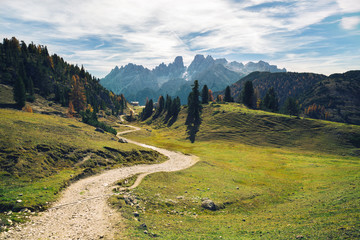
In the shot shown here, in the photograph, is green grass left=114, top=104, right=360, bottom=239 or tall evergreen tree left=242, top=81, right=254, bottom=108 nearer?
green grass left=114, top=104, right=360, bottom=239

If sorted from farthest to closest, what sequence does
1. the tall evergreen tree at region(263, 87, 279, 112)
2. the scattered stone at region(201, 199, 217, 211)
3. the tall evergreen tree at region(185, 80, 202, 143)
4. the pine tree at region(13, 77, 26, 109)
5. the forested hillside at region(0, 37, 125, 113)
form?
the tall evergreen tree at region(263, 87, 279, 112) → the forested hillside at region(0, 37, 125, 113) → the tall evergreen tree at region(185, 80, 202, 143) → the pine tree at region(13, 77, 26, 109) → the scattered stone at region(201, 199, 217, 211)

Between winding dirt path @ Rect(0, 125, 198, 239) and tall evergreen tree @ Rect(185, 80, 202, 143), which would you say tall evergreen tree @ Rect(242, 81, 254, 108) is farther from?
winding dirt path @ Rect(0, 125, 198, 239)

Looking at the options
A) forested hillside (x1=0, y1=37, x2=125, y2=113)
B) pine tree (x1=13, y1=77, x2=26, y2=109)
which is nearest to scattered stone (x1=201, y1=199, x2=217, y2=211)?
pine tree (x1=13, y1=77, x2=26, y2=109)

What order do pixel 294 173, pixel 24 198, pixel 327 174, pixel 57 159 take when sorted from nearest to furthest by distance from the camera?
1. pixel 24 198
2. pixel 57 159
3. pixel 327 174
4. pixel 294 173

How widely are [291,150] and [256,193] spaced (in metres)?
57.8

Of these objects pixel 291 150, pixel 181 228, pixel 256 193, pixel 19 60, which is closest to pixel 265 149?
pixel 291 150

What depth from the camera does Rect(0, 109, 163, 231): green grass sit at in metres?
22.0

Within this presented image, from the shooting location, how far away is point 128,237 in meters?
15.0

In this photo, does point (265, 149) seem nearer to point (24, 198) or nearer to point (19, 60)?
point (24, 198)

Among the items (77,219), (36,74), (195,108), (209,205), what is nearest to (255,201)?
(209,205)

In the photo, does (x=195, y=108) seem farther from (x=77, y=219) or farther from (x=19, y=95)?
(x=77, y=219)

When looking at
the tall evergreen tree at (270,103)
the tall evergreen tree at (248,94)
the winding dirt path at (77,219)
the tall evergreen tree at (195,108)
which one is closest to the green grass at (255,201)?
the winding dirt path at (77,219)

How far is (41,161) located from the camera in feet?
104

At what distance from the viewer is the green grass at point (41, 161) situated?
72.2 ft
